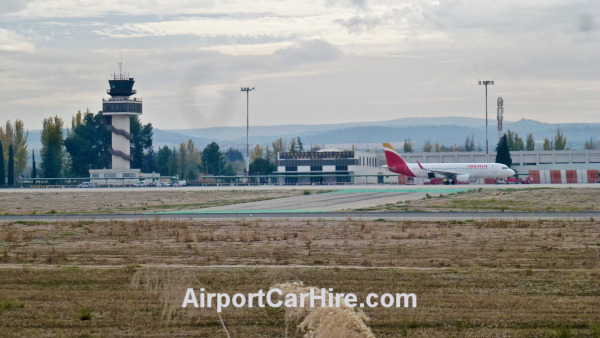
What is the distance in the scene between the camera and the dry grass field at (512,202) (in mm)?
56556

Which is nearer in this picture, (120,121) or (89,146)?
(120,121)

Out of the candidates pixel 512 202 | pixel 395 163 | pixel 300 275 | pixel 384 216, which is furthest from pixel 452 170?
pixel 300 275

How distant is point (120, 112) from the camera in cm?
13925

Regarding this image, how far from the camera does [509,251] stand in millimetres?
28281

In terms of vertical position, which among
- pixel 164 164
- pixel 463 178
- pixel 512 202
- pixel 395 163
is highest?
pixel 164 164

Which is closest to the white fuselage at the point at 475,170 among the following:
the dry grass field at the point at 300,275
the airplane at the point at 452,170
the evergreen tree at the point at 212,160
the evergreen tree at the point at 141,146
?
the airplane at the point at 452,170

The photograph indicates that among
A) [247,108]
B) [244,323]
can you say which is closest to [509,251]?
[244,323]

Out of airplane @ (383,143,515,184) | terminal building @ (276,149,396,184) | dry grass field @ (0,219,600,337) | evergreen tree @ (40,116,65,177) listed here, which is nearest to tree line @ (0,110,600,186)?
evergreen tree @ (40,116,65,177)

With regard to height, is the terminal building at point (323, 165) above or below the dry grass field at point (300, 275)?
above

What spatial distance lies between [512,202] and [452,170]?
4368 centimetres

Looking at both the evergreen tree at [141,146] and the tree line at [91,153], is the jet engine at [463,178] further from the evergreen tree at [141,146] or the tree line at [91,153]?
the evergreen tree at [141,146]

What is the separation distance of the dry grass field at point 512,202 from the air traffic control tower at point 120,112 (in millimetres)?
80679

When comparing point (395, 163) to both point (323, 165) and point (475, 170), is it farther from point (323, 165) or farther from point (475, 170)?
point (323, 165)

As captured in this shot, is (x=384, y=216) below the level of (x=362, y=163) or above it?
below
